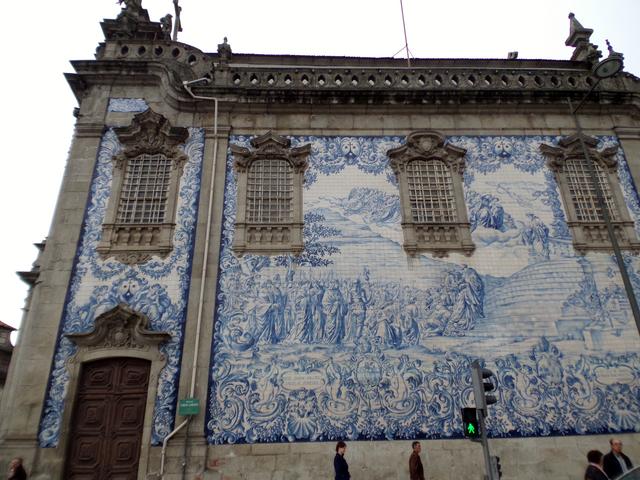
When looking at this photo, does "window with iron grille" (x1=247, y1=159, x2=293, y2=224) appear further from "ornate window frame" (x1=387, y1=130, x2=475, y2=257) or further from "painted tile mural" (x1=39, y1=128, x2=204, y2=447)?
"ornate window frame" (x1=387, y1=130, x2=475, y2=257)

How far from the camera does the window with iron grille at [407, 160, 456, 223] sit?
11.1m

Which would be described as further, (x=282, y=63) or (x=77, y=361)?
(x=282, y=63)

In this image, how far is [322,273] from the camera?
1027 cm

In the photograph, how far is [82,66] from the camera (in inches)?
466

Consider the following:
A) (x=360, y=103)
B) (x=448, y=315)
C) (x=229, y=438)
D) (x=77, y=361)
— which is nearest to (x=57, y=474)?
(x=77, y=361)

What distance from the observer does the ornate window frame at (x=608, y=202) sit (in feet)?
35.6

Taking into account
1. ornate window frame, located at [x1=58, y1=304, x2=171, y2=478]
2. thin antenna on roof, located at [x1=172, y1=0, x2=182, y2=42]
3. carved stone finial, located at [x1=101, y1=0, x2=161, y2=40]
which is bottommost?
ornate window frame, located at [x1=58, y1=304, x2=171, y2=478]

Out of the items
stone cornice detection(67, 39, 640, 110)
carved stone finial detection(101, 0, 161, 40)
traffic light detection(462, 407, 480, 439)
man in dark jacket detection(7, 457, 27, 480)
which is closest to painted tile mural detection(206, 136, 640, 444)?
stone cornice detection(67, 39, 640, 110)

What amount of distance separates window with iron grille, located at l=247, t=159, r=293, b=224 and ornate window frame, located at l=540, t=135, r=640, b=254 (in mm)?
6399

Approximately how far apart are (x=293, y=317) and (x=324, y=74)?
643cm

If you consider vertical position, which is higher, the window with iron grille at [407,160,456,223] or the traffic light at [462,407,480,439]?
the window with iron grille at [407,160,456,223]

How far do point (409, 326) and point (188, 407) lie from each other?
4.60 meters

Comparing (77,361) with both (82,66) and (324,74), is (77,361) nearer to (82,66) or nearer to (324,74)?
(82,66)

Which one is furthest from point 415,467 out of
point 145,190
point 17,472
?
point 145,190
